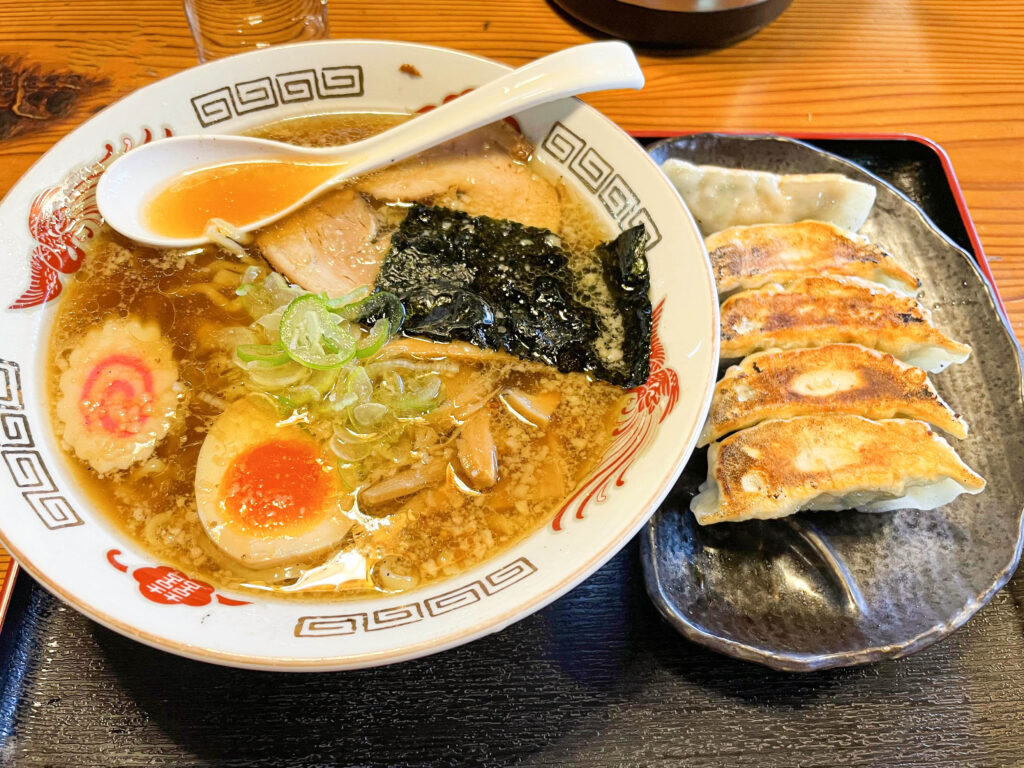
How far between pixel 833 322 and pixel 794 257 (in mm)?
221

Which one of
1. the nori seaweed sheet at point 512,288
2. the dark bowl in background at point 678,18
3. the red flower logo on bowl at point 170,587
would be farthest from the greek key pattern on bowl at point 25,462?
the dark bowl in background at point 678,18

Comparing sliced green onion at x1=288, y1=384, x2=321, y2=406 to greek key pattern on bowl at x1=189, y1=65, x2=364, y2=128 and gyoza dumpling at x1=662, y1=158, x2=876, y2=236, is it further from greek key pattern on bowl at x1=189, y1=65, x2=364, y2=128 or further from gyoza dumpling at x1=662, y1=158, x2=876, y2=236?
gyoza dumpling at x1=662, y1=158, x2=876, y2=236

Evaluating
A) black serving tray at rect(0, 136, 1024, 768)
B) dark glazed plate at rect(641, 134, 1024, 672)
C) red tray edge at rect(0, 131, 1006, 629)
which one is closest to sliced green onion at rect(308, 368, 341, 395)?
black serving tray at rect(0, 136, 1024, 768)

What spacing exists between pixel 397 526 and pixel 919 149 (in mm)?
1980

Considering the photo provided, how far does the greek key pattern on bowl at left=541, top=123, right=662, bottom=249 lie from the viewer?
149cm

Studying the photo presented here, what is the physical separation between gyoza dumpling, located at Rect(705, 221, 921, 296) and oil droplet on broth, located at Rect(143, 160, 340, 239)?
1.05m

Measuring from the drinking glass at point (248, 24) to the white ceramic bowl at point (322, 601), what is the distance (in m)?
0.58

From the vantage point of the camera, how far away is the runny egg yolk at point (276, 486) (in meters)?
1.24

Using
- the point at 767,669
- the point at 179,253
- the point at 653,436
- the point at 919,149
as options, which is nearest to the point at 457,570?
the point at 653,436

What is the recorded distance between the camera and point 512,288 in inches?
61.4

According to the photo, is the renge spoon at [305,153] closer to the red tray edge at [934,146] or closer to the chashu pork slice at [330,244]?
the chashu pork slice at [330,244]

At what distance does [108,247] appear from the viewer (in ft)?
5.14

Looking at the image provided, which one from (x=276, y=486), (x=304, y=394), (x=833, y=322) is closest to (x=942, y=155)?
(x=833, y=322)

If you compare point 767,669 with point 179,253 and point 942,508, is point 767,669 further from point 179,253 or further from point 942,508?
point 179,253
